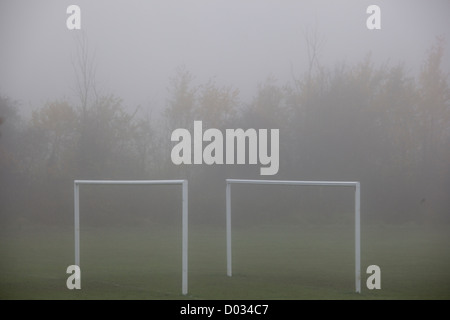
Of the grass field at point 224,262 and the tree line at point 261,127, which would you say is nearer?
the grass field at point 224,262

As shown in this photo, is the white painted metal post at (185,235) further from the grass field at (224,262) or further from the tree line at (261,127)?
the tree line at (261,127)

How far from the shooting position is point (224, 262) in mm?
8875

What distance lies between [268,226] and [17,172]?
13.5 feet

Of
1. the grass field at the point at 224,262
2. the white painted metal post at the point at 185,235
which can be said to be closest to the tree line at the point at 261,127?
the grass field at the point at 224,262

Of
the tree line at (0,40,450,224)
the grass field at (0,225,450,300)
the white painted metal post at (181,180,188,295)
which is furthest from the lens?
the tree line at (0,40,450,224)

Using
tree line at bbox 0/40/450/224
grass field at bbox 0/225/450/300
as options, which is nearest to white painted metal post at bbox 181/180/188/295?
grass field at bbox 0/225/450/300

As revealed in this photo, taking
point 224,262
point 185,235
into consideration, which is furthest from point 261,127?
point 185,235

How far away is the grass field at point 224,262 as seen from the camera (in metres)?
6.21

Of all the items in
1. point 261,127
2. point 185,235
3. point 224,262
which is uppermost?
point 261,127

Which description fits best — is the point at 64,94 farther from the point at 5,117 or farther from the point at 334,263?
the point at 334,263

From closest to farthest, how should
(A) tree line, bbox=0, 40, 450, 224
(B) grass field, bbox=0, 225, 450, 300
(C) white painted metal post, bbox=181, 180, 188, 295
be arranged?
(C) white painted metal post, bbox=181, 180, 188, 295 → (B) grass field, bbox=0, 225, 450, 300 → (A) tree line, bbox=0, 40, 450, 224

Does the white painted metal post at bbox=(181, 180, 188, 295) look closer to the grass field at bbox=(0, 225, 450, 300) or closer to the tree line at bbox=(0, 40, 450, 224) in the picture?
the grass field at bbox=(0, 225, 450, 300)

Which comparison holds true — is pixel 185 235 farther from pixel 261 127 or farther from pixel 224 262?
pixel 261 127

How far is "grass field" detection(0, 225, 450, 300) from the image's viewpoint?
6211 millimetres
